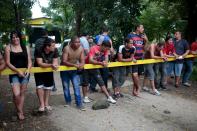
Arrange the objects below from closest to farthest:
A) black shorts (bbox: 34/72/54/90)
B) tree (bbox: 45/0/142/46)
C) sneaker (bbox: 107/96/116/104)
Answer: black shorts (bbox: 34/72/54/90) < sneaker (bbox: 107/96/116/104) < tree (bbox: 45/0/142/46)

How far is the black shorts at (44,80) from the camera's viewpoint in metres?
8.27

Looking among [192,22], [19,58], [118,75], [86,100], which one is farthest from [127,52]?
[192,22]

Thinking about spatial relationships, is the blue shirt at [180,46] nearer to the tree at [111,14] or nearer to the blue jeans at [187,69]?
the blue jeans at [187,69]

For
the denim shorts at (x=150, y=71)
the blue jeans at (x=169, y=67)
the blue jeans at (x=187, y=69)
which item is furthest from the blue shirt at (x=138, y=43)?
the blue jeans at (x=187, y=69)

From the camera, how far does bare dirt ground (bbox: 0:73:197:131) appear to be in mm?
7719

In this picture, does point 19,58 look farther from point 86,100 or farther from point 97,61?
point 86,100

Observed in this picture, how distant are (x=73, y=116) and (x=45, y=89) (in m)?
0.94

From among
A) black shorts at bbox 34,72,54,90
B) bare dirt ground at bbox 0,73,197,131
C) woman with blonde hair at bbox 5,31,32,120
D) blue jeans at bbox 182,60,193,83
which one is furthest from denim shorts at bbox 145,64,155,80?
woman with blonde hair at bbox 5,31,32,120

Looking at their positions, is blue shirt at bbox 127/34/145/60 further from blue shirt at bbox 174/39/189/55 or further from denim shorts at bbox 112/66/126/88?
blue shirt at bbox 174/39/189/55

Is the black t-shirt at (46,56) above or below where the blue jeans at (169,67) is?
above

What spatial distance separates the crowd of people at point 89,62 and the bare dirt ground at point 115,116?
0.30 metres

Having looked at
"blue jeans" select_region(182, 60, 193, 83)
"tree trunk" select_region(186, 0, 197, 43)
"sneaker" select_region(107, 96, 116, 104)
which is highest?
"tree trunk" select_region(186, 0, 197, 43)

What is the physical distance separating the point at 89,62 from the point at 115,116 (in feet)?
5.96

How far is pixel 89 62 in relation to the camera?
9.57m
